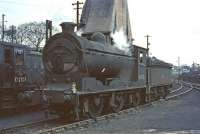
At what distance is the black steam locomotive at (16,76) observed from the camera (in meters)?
16.5

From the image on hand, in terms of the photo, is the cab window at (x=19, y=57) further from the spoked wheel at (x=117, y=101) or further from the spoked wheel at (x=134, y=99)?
the spoked wheel at (x=134, y=99)

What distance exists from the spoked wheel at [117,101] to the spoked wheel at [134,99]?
130 cm

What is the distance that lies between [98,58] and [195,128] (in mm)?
4724

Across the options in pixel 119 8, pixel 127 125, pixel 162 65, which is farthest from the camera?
pixel 162 65

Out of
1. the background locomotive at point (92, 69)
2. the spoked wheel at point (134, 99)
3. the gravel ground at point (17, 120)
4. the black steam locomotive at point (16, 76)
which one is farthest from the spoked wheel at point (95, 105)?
the spoked wheel at point (134, 99)

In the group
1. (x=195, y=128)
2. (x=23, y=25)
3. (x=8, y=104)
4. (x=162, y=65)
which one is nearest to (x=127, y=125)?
(x=195, y=128)

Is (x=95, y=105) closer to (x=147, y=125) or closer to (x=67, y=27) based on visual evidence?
(x=147, y=125)

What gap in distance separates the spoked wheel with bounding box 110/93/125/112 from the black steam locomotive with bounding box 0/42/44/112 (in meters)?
3.15

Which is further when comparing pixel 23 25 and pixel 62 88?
pixel 23 25

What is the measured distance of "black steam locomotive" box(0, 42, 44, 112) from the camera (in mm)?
16453

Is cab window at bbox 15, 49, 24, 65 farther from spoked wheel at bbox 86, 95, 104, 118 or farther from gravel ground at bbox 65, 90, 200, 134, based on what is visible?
gravel ground at bbox 65, 90, 200, 134

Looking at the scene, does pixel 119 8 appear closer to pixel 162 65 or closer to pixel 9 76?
pixel 162 65

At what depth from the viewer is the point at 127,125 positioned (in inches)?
501

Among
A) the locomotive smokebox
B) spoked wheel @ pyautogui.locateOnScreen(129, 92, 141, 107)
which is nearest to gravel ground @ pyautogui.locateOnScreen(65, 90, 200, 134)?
spoked wheel @ pyautogui.locateOnScreen(129, 92, 141, 107)
